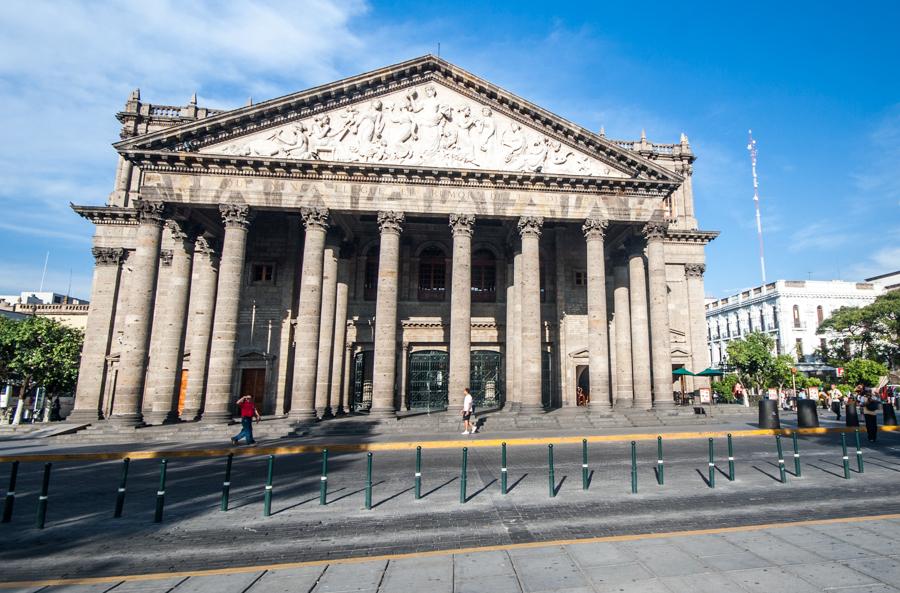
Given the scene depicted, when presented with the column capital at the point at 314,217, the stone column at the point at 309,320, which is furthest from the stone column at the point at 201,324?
the column capital at the point at 314,217

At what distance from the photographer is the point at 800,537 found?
6520mm

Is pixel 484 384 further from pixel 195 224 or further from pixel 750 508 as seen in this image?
pixel 750 508

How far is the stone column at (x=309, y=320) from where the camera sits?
21.3 m

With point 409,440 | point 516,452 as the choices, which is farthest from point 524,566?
point 409,440

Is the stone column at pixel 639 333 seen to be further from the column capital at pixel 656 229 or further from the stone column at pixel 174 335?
the stone column at pixel 174 335

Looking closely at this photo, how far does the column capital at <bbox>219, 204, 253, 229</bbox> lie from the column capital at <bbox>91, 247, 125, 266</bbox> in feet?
35.9

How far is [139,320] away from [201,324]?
281 centimetres

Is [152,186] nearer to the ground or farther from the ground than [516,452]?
farther from the ground

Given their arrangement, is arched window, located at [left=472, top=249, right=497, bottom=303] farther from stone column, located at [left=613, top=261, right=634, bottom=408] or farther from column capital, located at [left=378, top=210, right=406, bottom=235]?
column capital, located at [left=378, top=210, right=406, bottom=235]

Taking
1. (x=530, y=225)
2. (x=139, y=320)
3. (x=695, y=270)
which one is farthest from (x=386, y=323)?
(x=695, y=270)

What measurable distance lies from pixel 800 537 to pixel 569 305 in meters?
22.9

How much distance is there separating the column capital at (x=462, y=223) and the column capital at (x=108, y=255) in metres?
20.5

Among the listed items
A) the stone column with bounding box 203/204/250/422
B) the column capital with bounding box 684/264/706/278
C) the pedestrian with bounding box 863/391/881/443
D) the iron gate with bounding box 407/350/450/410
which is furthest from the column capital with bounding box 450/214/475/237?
the column capital with bounding box 684/264/706/278

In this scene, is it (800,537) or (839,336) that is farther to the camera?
(839,336)
